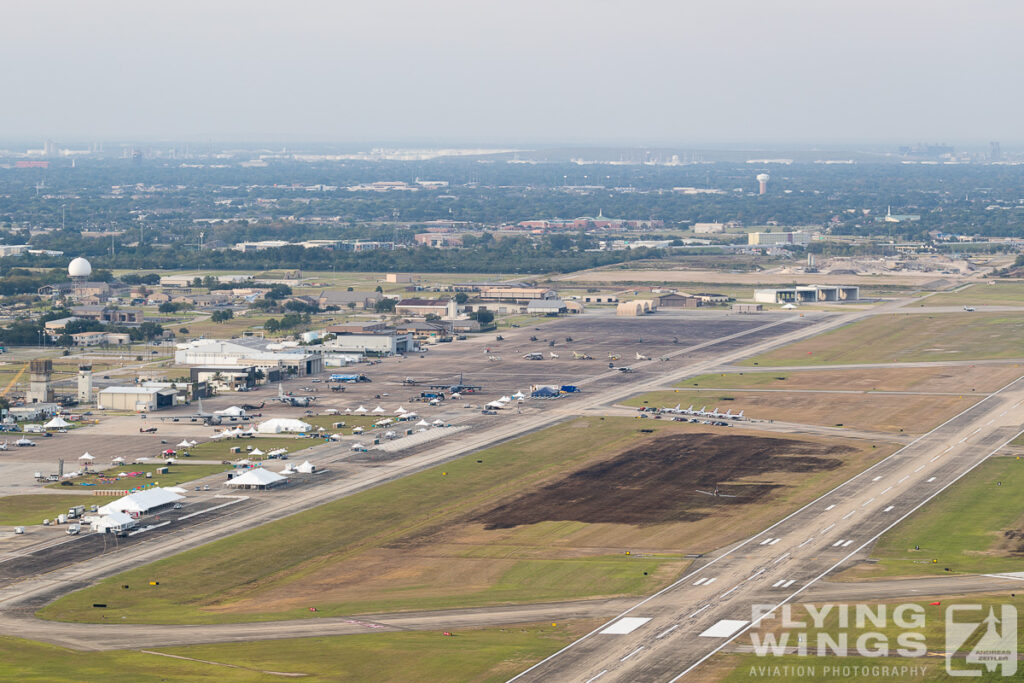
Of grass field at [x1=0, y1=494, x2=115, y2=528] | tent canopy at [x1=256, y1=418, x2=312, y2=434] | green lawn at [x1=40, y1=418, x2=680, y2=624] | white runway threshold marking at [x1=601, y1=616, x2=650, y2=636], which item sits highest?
white runway threshold marking at [x1=601, y1=616, x2=650, y2=636]

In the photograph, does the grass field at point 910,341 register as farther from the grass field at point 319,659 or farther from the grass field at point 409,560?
the grass field at point 319,659

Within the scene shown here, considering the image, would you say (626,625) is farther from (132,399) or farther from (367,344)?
(367,344)

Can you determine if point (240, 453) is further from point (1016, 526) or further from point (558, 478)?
point (1016, 526)

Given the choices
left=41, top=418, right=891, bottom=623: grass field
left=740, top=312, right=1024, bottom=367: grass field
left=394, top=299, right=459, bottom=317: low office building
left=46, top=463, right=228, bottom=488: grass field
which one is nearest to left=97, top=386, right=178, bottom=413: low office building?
left=46, top=463, right=228, bottom=488: grass field

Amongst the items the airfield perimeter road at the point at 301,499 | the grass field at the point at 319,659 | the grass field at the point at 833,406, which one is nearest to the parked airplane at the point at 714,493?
the airfield perimeter road at the point at 301,499

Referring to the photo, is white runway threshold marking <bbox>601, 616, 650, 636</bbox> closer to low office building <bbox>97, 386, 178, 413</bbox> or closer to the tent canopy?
the tent canopy

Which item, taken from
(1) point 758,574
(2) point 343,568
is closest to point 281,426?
(2) point 343,568
